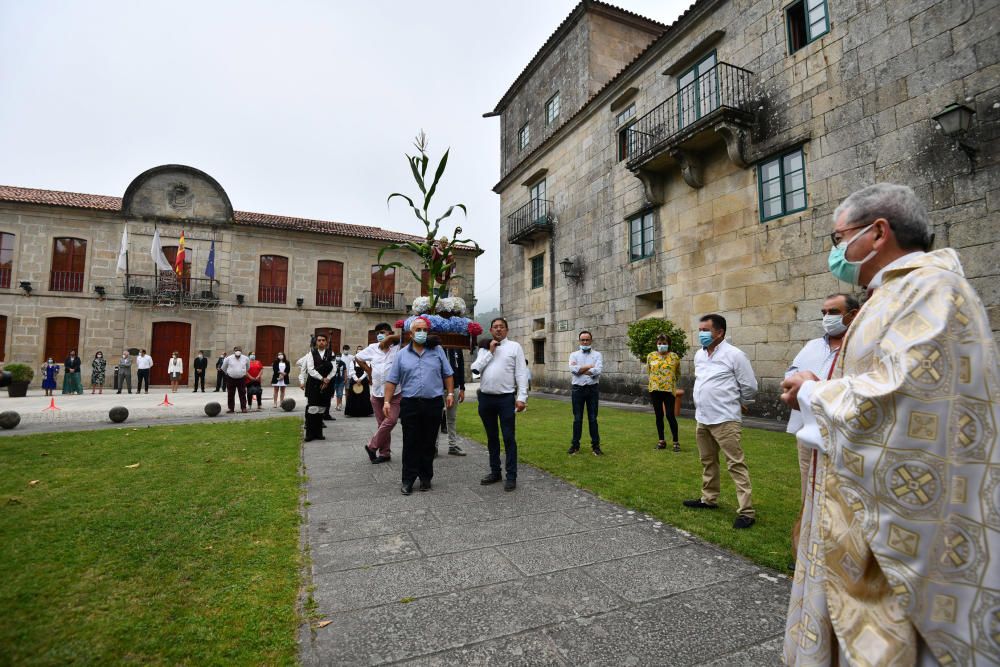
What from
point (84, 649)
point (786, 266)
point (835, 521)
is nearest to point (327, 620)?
point (84, 649)

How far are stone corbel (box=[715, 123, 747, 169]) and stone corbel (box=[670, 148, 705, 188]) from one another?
1.11 meters

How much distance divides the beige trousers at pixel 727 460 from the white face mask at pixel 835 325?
1.26 meters

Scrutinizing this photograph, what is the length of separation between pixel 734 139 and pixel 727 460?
9438 mm

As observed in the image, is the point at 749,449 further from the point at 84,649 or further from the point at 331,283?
the point at 331,283

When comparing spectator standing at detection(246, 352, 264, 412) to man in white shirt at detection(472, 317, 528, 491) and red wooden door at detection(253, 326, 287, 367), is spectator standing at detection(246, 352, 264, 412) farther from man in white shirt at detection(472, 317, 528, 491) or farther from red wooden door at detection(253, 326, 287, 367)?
red wooden door at detection(253, 326, 287, 367)

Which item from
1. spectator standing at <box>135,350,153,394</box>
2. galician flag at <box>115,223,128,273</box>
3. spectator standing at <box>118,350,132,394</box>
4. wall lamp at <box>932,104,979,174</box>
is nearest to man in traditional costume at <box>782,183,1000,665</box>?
wall lamp at <box>932,104,979,174</box>

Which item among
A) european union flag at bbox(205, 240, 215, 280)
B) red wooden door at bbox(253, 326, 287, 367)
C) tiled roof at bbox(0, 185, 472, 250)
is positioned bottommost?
red wooden door at bbox(253, 326, 287, 367)

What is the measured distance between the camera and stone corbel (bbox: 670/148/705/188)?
12.3 metres

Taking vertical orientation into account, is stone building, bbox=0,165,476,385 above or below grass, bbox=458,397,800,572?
above

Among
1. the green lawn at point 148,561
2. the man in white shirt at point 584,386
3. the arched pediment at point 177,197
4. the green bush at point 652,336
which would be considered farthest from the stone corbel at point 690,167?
the arched pediment at point 177,197

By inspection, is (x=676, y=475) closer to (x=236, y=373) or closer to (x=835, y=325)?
(x=835, y=325)

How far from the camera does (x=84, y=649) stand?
2.16 metres

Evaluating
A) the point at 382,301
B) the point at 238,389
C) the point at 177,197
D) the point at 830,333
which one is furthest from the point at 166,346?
the point at 830,333

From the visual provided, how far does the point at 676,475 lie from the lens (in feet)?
18.4
